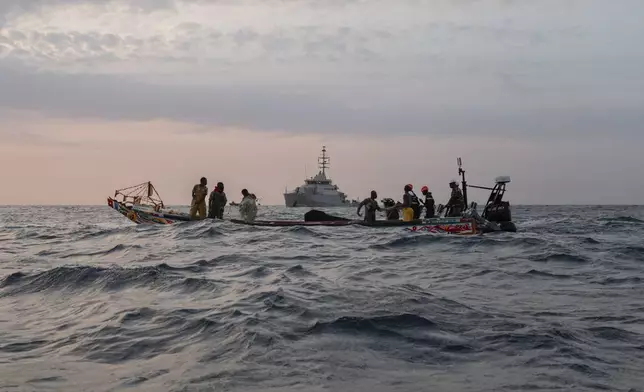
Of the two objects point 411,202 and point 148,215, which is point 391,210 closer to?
point 411,202

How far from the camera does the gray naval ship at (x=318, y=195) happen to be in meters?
121

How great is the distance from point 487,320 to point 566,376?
2.19 metres

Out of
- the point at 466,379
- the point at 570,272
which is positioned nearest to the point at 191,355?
the point at 466,379

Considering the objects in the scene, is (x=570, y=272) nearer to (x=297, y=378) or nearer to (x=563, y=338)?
(x=563, y=338)

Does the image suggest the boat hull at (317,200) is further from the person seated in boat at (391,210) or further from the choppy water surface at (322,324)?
the choppy water surface at (322,324)

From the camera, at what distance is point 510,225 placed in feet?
72.1

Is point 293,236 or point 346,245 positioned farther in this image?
point 293,236

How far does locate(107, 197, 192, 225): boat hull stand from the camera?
2612cm

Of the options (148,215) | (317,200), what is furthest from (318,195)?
(148,215)

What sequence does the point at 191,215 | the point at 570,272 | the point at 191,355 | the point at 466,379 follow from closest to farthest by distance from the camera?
the point at 466,379, the point at 191,355, the point at 570,272, the point at 191,215

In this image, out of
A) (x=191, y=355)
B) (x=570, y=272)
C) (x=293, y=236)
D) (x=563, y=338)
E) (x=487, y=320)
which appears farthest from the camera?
(x=293, y=236)

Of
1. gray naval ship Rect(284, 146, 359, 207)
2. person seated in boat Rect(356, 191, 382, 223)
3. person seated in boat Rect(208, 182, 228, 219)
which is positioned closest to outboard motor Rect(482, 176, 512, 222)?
person seated in boat Rect(356, 191, 382, 223)

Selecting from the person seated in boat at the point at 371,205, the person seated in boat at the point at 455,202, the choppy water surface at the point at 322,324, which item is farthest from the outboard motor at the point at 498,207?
the choppy water surface at the point at 322,324

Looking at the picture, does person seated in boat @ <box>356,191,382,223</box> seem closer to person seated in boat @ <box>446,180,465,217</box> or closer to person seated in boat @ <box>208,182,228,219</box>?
person seated in boat @ <box>446,180,465,217</box>
